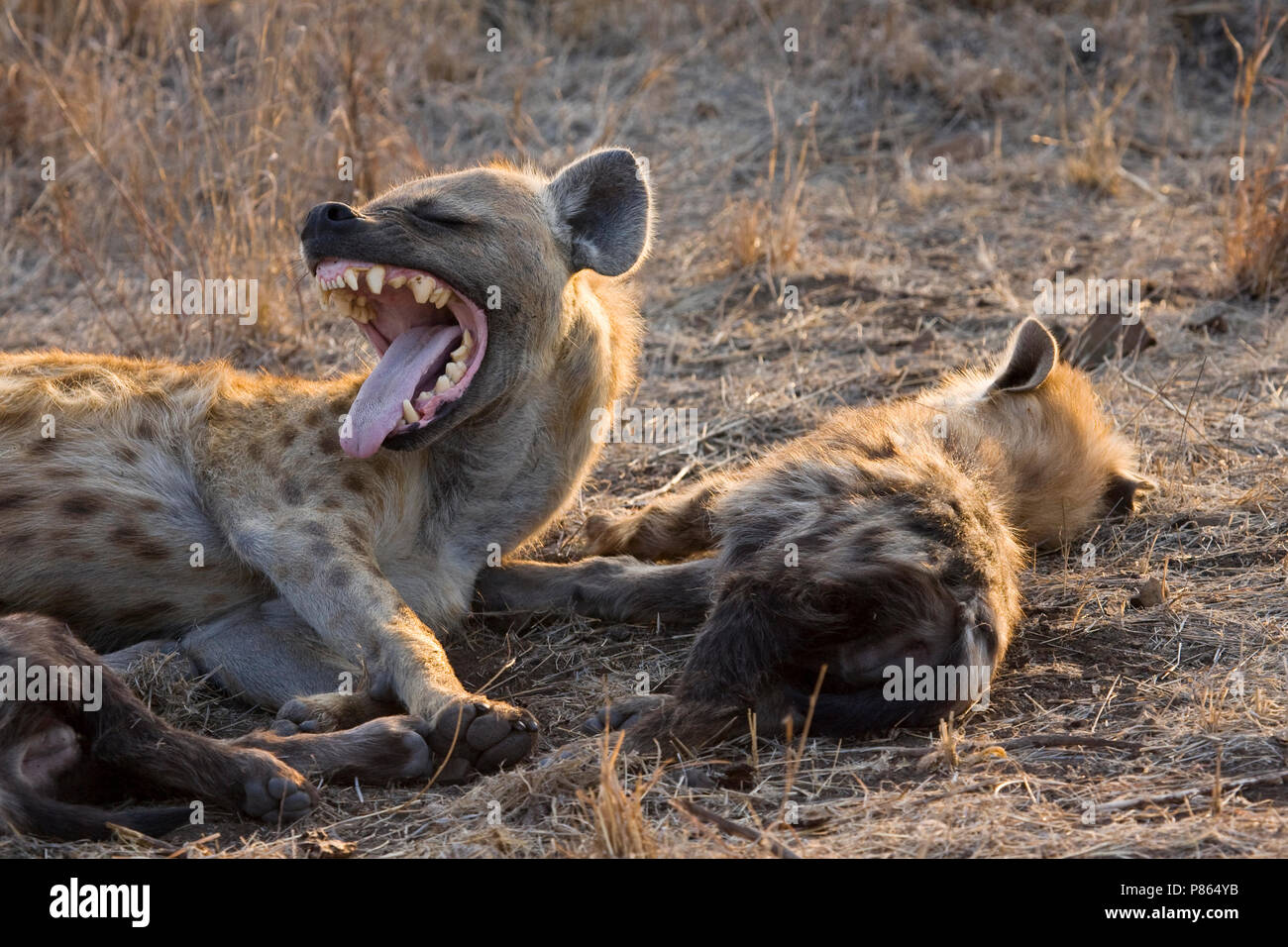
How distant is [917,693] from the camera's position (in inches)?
97.8

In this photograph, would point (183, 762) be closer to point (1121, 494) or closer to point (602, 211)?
point (602, 211)

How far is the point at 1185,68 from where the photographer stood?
738cm

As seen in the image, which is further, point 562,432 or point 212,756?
point 562,432

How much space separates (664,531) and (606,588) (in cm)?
33

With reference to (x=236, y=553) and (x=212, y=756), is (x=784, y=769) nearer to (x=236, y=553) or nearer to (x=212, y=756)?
(x=212, y=756)

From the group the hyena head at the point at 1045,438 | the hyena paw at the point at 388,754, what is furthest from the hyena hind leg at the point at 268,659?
the hyena head at the point at 1045,438

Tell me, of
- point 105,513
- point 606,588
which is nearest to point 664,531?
point 606,588

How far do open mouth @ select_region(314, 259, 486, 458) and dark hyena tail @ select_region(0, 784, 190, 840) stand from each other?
0.91 m

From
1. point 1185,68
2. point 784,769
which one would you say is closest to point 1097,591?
point 784,769

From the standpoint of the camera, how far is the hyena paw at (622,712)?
2613 millimetres

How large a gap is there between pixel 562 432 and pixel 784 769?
117cm

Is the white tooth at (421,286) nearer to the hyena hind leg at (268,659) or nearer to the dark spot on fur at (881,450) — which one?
the hyena hind leg at (268,659)

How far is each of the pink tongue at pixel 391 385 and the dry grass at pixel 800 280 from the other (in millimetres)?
522
